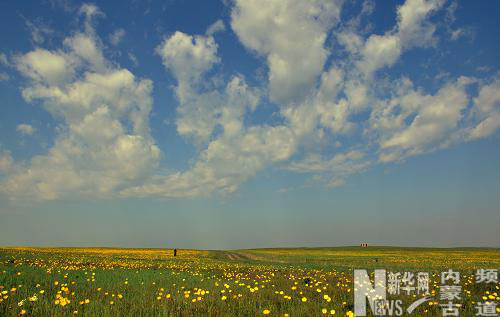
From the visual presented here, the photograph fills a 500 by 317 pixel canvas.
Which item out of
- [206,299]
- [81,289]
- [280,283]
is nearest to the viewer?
[206,299]

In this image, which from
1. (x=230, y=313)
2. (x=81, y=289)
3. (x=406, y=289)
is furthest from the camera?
(x=406, y=289)

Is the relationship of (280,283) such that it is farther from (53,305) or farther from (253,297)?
(53,305)

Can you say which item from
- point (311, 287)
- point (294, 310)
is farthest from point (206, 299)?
point (311, 287)

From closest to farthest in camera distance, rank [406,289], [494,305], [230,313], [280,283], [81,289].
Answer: [230,313] < [494,305] < [81,289] < [406,289] < [280,283]

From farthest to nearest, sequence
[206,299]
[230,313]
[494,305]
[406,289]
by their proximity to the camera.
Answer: [406,289] < [206,299] < [494,305] < [230,313]

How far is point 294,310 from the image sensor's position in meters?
7.95

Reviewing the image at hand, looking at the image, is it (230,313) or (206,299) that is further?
(206,299)

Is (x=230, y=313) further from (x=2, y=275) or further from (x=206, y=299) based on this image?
(x=2, y=275)

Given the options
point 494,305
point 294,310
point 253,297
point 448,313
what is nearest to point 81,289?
point 253,297

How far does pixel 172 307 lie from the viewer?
7992 mm

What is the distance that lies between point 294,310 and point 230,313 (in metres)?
1.58

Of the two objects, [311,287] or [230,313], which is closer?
[230,313]

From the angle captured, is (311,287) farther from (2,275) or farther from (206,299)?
(2,275)

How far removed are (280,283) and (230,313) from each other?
5.44m
